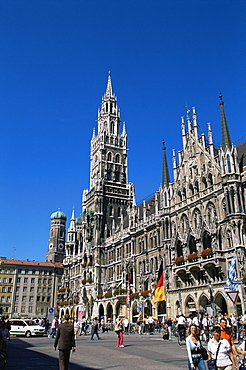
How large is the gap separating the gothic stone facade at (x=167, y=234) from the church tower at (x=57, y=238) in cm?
4944

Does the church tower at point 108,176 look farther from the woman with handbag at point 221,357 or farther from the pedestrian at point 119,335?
the woman with handbag at point 221,357

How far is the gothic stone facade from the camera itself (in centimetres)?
3850

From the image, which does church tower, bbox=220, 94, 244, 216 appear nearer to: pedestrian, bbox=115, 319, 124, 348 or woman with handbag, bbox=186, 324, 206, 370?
pedestrian, bbox=115, 319, 124, 348

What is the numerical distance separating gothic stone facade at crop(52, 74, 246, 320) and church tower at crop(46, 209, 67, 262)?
162 feet

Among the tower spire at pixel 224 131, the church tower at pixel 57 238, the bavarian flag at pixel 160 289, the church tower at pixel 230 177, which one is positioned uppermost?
the church tower at pixel 57 238

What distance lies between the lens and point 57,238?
13525cm

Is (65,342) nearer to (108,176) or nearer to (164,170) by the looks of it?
(164,170)

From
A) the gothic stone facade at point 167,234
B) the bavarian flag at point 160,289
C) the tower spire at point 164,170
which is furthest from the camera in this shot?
the tower spire at point 164,170

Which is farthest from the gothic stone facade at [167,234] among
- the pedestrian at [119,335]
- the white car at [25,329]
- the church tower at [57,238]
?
the church tower at [57,238]

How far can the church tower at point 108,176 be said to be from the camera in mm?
71938

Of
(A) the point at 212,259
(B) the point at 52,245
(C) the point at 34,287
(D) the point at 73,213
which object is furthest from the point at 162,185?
(B) the point at 52,245

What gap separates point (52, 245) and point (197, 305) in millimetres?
99050

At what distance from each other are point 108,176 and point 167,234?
31172 mm

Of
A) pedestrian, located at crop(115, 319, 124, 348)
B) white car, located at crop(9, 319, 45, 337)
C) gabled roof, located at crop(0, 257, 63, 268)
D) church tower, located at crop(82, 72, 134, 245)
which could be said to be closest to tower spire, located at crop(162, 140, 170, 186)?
church tower, located at crop(82, 72, 134, 245)
